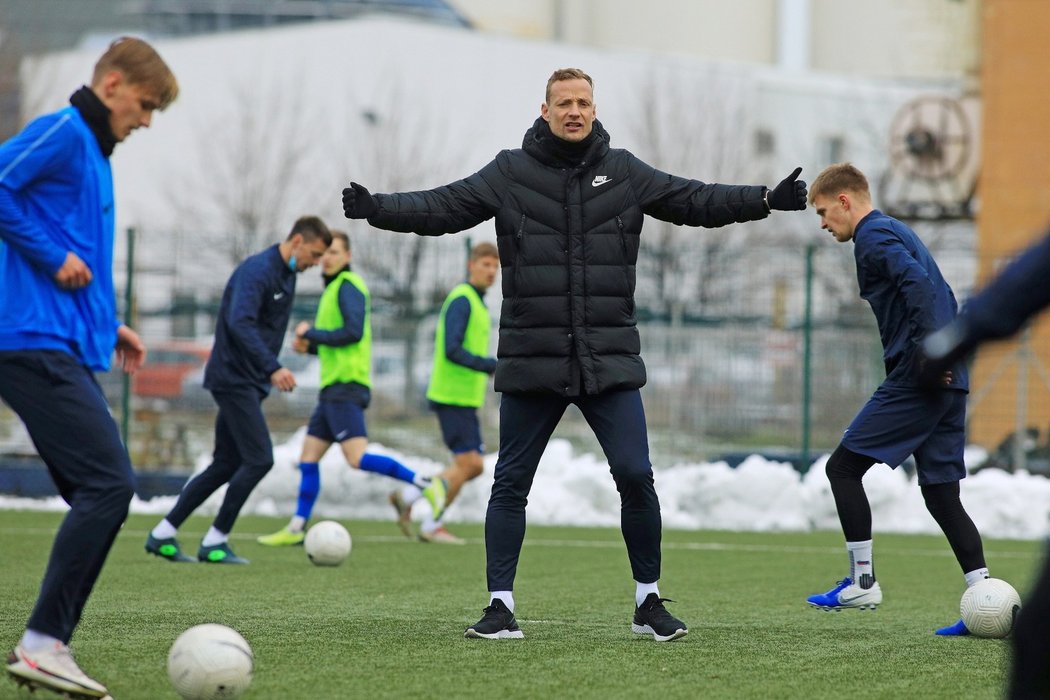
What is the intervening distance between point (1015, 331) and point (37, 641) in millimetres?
2994

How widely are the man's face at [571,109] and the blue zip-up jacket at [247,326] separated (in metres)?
3.64

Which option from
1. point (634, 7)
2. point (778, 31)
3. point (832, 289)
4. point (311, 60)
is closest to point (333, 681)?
point (832, 289)

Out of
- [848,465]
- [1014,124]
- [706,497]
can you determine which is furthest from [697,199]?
[1014,124]

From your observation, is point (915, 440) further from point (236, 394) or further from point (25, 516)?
point (25, 516)

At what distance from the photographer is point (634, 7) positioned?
54.4 meters

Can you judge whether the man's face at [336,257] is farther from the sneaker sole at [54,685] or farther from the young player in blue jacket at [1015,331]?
the young player in blue jacket at [1015,331]

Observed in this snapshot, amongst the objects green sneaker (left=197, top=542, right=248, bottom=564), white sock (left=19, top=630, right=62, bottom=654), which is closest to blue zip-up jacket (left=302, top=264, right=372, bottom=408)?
green sneaker (left=197, top=542, right=248, bottom=564)

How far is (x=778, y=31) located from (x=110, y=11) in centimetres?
2427

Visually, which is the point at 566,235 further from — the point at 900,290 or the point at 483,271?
the point at 483,271

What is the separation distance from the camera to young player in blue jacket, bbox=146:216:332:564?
31.6 feet

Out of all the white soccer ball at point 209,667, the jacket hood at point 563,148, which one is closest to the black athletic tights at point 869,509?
the jacket hood at point 563,148

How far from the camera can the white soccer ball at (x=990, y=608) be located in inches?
257

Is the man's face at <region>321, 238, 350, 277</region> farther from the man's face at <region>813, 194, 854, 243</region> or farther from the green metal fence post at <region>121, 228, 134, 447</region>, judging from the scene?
the green metal fence post at <region>121, 228, 134, 447</region>

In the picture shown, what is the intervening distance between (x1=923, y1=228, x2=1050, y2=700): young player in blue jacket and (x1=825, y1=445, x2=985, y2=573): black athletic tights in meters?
3.45
